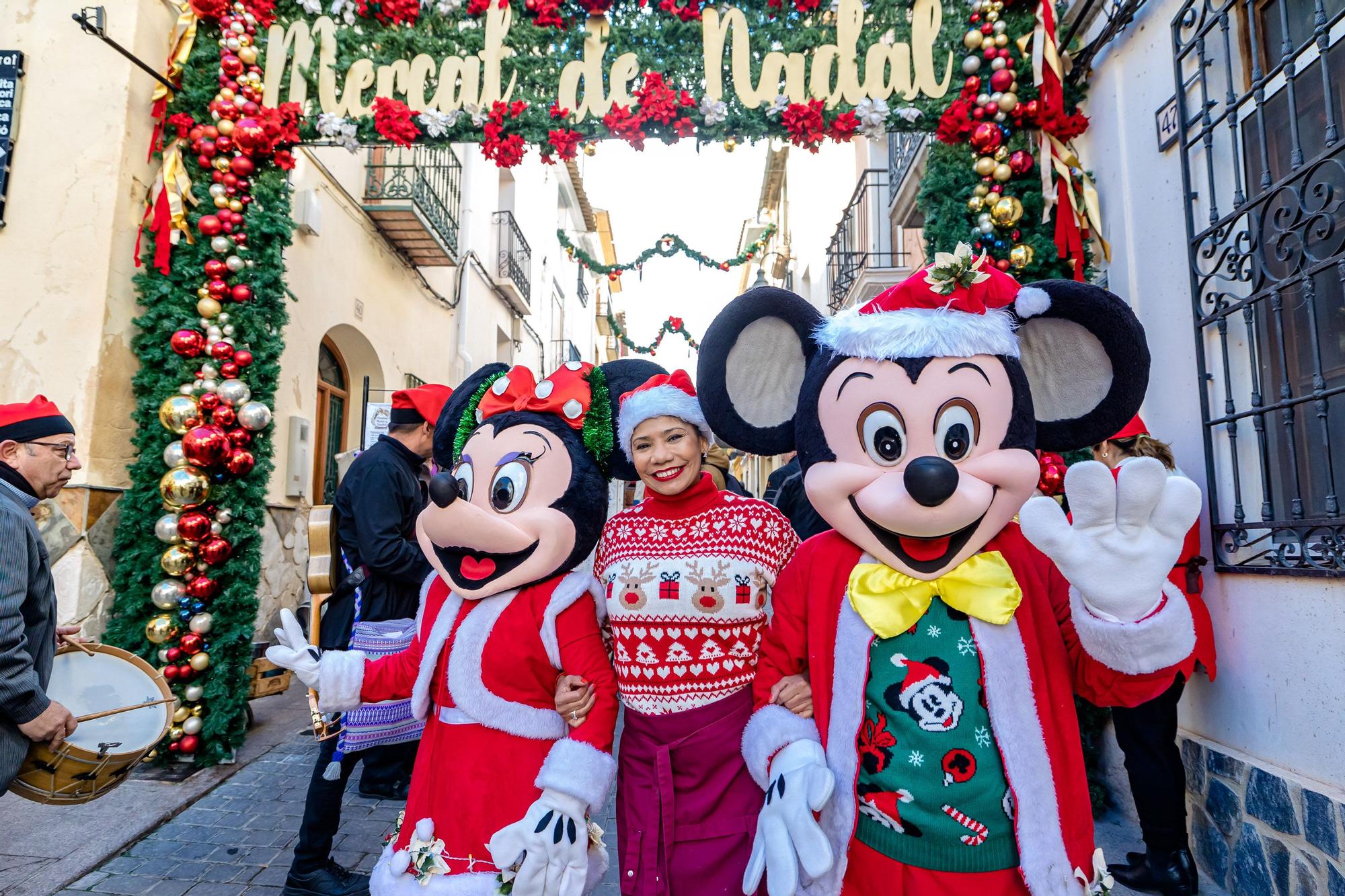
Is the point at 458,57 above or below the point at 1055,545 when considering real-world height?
above

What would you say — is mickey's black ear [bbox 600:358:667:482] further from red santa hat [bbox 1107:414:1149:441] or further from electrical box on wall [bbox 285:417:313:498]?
electrical box on wall [bbox 285:417:313:498]

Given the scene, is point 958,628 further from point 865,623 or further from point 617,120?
point 617,120

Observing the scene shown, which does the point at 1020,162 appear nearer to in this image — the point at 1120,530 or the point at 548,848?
the point at 1120,530

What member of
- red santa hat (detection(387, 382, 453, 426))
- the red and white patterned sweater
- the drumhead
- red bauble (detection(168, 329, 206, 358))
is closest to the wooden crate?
red bauble (detection(168, 329, 206, 358))

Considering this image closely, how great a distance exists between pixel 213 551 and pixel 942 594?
4391mm

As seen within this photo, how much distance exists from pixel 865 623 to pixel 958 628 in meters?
0.22

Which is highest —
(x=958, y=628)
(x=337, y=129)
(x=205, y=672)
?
(x=337, y=129)

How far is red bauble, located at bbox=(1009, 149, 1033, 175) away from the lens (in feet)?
14.5

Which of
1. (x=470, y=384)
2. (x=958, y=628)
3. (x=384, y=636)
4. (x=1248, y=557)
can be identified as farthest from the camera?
(x=384, y=636)

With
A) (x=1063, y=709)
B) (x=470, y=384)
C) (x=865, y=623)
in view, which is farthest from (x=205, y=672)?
(x=1063, y=709)

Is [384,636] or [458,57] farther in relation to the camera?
[458,57]

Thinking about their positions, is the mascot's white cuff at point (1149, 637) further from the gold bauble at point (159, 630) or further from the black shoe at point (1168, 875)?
the gold bauble at point (159, 630)

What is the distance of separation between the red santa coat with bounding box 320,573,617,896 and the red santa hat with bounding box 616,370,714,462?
1.66 ft

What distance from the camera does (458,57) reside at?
4.86 meters
